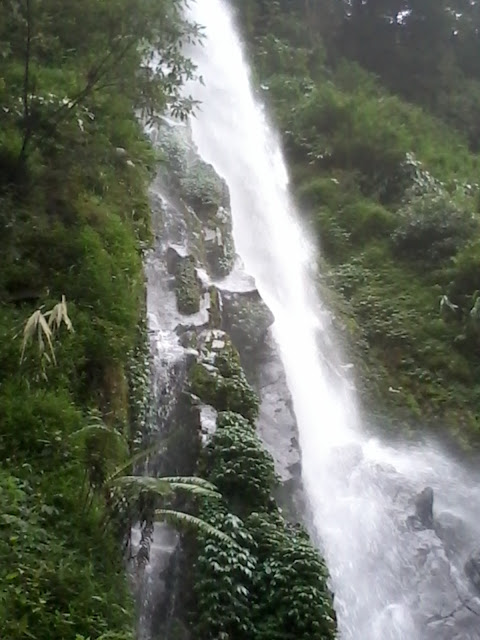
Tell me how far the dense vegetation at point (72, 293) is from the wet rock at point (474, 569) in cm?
386

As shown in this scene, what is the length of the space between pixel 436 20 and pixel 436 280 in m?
A: 9.64

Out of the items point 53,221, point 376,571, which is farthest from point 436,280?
point 53,221

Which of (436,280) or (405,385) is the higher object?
(436,280)

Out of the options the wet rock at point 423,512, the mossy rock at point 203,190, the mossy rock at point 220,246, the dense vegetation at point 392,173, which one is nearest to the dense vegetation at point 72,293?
the mossy rock at point 220,246

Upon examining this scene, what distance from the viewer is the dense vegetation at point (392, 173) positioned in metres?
10.3

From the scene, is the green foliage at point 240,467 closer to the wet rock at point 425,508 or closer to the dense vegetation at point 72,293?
the dense vegetation at point 72,293

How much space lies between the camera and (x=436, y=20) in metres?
17.8

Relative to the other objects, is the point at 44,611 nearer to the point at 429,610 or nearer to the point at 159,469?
the point at 159,469

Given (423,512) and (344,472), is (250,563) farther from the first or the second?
(423,512)

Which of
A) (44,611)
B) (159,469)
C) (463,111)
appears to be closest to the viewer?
(44,611)

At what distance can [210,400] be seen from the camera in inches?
241

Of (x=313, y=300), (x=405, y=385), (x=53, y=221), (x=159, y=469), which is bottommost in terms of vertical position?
(x=405, y=385)

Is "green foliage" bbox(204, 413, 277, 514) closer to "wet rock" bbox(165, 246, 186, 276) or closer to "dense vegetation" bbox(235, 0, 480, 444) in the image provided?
"wet rock" bbox(165, 246, 186, 276)

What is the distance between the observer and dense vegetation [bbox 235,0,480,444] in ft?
33.8
